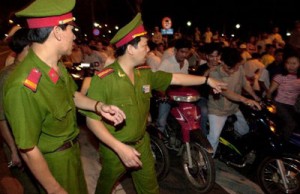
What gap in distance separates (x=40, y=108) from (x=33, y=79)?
20 cm

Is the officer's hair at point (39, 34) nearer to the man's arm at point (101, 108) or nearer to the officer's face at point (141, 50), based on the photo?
the man's arm at point (101, 108)

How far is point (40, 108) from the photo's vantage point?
2.17 metres

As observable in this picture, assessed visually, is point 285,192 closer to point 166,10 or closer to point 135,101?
point 135,101

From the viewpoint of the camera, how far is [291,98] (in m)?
5.09

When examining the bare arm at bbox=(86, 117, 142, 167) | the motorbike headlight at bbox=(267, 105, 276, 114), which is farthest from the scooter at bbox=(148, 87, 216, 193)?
the bare arm at bbox=(86, 117, 142, 167)

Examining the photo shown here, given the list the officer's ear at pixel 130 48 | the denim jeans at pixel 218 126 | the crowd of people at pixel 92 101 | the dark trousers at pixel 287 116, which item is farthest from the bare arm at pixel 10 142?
the dark trousers at pixel 287 116

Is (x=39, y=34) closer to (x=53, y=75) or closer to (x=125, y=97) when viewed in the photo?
(x=53, y=75)

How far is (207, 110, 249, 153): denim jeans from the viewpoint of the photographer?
5.00 metres

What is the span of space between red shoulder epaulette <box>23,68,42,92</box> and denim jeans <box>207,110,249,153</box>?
11.1 feet

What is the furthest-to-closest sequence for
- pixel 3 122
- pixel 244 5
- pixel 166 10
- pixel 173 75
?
1. pixel 166 10
2. pixel 244 5
3. pixel 173 75
4. pixel 3 122

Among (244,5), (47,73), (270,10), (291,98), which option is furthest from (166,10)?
(47,73)

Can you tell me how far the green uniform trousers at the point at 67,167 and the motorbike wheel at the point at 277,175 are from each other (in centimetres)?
279

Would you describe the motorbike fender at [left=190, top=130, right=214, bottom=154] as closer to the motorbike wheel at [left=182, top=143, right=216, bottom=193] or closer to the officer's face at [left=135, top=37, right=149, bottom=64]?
the motorbike wheel at [left=182, top=143, right=216, bottom=193]

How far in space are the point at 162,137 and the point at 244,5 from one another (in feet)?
81.8
